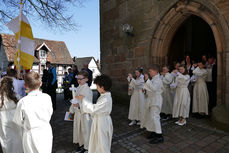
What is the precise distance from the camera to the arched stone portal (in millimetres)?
3945

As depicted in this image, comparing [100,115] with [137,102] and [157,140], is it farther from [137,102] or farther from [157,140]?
[137,102]

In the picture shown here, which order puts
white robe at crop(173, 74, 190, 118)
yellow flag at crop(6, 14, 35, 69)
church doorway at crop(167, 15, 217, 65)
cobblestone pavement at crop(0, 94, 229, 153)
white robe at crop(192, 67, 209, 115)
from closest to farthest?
cobblestone pavement at crop(0, 94, 229, 153) < yellow flag at crop(6, 14, 35, 69) < white robe at crop(173, 74, 190, 118) < white robe at crop(192, 67, 209, 115) < church doorway at crop(167, 15, 217, 65)

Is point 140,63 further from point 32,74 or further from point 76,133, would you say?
point 32,74

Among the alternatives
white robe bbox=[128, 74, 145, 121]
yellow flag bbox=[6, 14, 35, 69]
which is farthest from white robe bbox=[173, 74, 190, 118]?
yellow flag bbox=[6, 14, 35, 69]

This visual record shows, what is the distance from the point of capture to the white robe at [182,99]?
4223mm

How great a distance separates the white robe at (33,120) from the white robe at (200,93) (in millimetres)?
4410

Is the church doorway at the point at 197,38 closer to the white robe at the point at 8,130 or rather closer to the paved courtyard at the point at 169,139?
the paved courtyard at the point at 169,139

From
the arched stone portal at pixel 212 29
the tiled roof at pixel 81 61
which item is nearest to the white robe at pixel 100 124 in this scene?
the arched stone portal at pixel 212 29

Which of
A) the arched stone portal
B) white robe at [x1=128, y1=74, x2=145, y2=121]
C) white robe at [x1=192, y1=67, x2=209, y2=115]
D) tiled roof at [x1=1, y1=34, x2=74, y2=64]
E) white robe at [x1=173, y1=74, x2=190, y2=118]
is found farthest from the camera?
tiled roof at [x1=1, y1=34, x2=74, y2=64]

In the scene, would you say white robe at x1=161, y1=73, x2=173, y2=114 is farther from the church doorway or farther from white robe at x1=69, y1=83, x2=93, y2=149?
the church doorway

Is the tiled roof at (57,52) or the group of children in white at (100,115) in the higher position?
the tiled roof at (57,52)

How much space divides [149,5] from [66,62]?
25.9 meters

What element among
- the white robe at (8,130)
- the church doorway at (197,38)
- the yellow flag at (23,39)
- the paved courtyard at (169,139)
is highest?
the church doorway at (197,38)

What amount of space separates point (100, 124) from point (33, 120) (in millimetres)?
893
